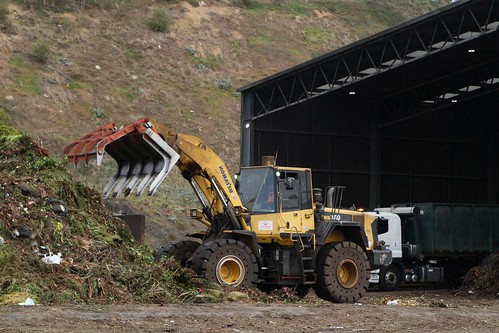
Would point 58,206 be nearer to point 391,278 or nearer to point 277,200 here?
point 277,200

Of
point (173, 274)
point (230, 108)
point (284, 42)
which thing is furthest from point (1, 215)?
point (284, 42)

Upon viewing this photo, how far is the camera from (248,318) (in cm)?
1744

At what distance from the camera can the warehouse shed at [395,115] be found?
3638 centimetres

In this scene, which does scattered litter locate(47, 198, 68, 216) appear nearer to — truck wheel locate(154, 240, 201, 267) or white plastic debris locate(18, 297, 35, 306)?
white plastic debris locate(18, 297, 35, 306)

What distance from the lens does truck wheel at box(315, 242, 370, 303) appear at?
883 inches

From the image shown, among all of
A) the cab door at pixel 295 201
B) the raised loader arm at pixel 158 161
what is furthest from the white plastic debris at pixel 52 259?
the cab door at pixel 295 201

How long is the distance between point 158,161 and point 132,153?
28.5 inches

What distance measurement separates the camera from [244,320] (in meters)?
17.2

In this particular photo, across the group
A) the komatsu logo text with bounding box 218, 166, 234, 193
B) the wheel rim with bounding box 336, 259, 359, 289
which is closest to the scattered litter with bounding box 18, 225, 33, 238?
the komatsu logo text with bounding box 218, 166, 234, 193

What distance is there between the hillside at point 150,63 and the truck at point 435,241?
9.84m

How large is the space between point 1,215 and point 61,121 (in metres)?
30.2

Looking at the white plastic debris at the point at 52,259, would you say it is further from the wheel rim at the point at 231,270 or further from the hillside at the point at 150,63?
the hillside at the point at 150,63

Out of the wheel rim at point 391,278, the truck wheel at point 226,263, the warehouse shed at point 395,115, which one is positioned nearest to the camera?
the truck wheel at point 226,263

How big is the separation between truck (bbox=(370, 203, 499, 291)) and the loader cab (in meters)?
10.5
